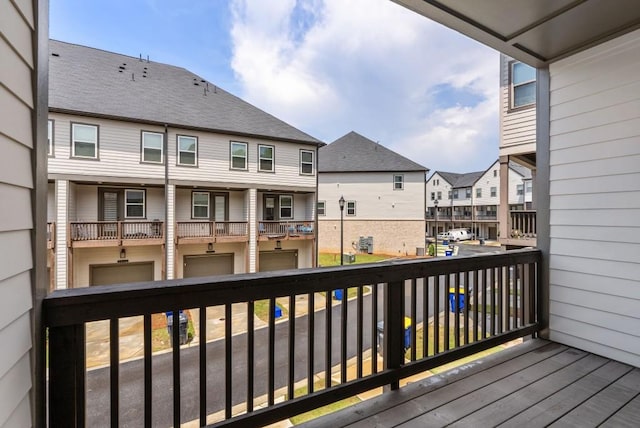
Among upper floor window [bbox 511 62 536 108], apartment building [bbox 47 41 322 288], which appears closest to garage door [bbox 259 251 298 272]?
apartment building [bbox 47 41 322 288]

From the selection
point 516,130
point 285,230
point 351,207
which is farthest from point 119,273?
point 351,207

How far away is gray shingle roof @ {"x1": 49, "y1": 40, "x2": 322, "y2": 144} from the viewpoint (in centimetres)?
811

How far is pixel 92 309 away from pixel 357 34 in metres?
6.60

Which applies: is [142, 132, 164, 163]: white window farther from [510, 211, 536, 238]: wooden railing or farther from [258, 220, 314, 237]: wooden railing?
[510, 211, 536, 238]: wooden railing

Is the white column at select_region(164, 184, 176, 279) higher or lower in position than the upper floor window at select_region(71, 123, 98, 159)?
lower

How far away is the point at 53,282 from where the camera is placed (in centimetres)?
769

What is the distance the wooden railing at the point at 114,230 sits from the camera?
7.84 meters

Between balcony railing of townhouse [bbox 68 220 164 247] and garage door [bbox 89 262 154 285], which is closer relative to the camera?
balcony railing of townhouse [bbox 68 220 164 247]

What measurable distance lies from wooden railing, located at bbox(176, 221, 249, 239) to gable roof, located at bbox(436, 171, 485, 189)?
23.5 m

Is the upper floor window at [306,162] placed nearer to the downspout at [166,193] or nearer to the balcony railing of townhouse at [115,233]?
the downspout at [166,193]

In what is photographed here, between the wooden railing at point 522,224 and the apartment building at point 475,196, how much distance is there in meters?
15.4

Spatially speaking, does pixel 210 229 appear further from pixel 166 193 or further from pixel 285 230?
pixel 285 230

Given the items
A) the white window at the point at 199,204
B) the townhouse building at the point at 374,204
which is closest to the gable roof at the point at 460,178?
the townhouse building at the point at 374,204

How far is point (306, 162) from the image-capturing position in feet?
36.6
